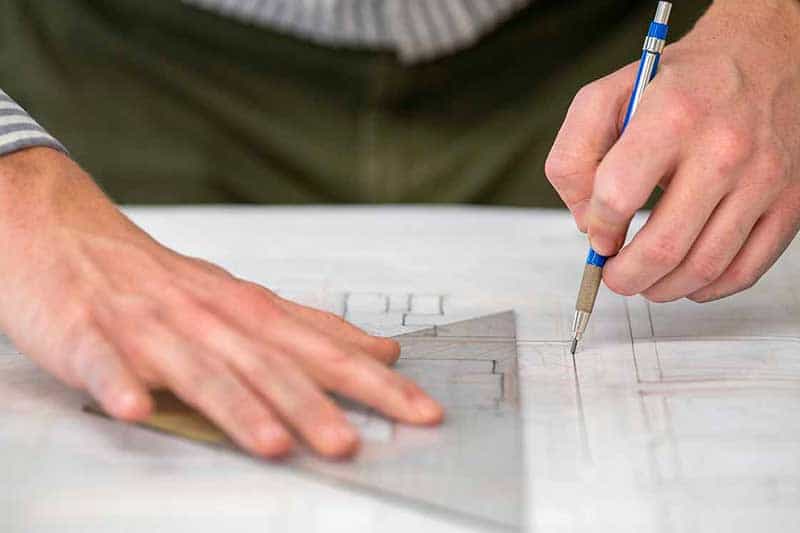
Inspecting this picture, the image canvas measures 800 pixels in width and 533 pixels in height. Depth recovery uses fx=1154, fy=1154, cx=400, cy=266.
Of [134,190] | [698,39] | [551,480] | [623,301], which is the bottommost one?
[134,190]

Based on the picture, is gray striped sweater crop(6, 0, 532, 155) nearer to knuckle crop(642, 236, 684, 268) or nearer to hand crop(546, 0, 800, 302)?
hand crop(546, 0, 800, 302)

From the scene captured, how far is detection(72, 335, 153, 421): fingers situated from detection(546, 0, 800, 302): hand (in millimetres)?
363

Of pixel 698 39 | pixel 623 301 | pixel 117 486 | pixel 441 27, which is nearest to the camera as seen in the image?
pixel 117 486

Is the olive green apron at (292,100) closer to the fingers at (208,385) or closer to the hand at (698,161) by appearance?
the hand at (698,161)

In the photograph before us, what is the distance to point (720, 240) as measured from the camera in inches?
35.8

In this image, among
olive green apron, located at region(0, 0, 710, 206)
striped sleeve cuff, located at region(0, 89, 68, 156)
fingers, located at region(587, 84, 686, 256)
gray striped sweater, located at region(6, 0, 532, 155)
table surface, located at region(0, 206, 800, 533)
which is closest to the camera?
table surface, located at region(0, 206, 800, 533)

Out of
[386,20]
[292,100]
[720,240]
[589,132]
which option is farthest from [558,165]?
[292,100]

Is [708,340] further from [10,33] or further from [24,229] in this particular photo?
[10,33]

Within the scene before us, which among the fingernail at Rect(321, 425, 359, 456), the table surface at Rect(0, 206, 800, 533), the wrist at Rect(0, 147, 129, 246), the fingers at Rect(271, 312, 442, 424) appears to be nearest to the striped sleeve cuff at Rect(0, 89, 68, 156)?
the wrist at Rect(0, 147, 129, 246)

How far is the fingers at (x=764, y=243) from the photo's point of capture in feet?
3.06

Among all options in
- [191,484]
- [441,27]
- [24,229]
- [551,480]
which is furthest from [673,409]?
[441,27]

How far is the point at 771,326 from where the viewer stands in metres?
1.00

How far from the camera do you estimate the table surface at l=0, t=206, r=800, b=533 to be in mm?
713

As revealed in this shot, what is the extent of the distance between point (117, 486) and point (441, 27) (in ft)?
2.71
